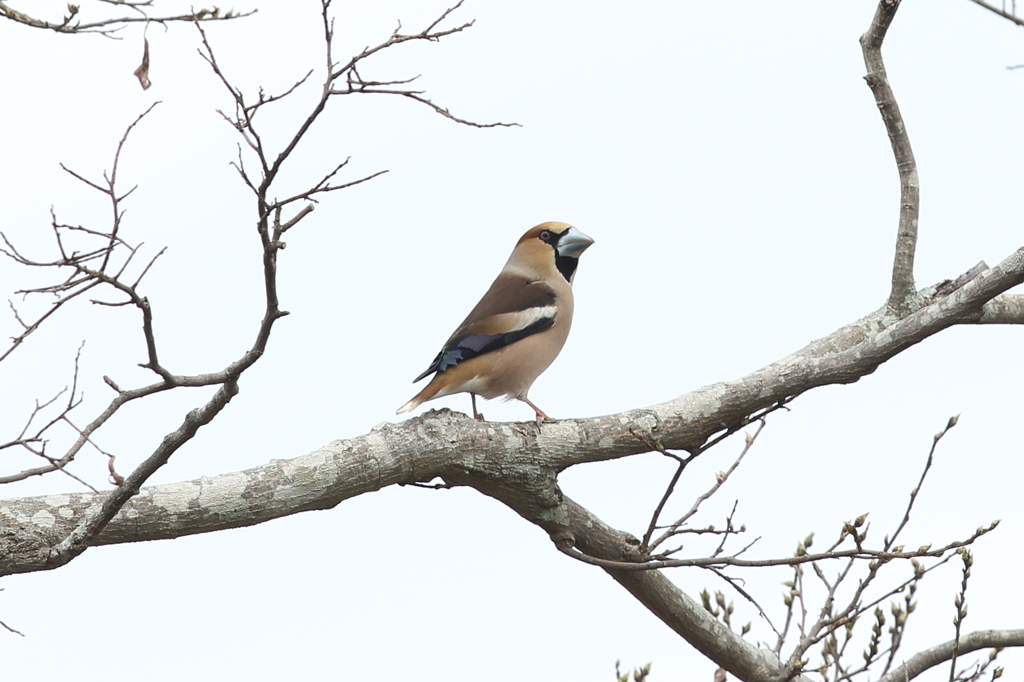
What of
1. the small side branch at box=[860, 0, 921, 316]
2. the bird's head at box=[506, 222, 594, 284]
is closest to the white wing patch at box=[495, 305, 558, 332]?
the bird's head at box=[506, 222, 594, 284]

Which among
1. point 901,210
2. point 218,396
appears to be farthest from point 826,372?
point 218,396

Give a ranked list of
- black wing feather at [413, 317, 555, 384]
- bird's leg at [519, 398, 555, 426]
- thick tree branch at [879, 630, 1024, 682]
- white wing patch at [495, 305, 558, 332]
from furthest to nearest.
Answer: white wing patch at [495, 305, 558, 332]
black wing feather at [413, 317, 555, 384]
thick tree branch at [879, 630, 1024, 682]
bird's leg at [519, 398, 555, 426]

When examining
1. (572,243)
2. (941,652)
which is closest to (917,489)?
(941,652)

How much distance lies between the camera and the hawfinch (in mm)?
5059

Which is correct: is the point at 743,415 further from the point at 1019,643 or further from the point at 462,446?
the point at 1019,643

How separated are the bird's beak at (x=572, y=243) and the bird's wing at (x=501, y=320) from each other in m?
0.38

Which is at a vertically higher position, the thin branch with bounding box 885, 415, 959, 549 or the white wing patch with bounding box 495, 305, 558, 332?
the white wing patch with bounding box 495, 305, 558, 332

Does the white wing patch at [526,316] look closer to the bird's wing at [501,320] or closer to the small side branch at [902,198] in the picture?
the bird's wing at [501,320]

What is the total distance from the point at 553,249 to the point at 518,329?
1.02 metres

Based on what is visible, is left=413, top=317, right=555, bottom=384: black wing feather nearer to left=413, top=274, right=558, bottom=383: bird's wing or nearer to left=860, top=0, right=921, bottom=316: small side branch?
left=413, top=274, right=558, bottom=383: bird's wing

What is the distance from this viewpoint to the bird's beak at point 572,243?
6.13m

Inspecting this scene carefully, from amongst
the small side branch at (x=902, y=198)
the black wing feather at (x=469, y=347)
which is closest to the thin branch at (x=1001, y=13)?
the small side branch at (x=902, y=198)

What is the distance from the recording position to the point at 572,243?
613 cm

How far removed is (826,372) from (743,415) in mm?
431
